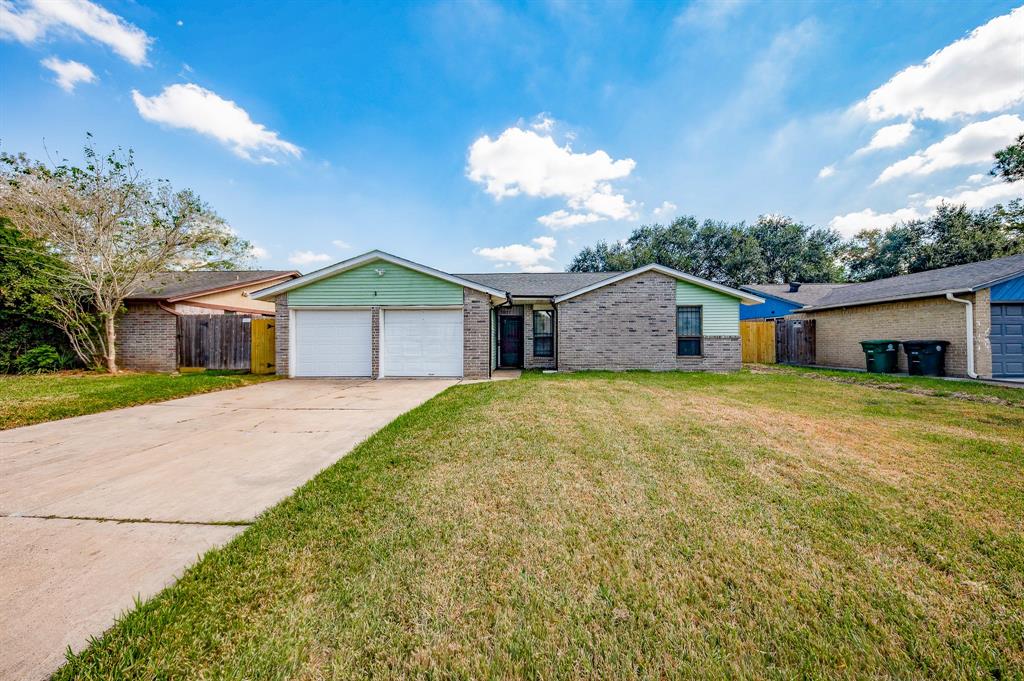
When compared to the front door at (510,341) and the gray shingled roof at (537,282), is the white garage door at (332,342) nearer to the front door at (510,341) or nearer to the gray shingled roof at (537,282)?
the gray shingled roof at (537,282)

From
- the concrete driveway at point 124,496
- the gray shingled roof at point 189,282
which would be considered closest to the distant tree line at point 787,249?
the gray shingled roof at point 189,282

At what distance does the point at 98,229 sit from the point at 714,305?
19.5m

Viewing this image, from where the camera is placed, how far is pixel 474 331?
10922 millimetres

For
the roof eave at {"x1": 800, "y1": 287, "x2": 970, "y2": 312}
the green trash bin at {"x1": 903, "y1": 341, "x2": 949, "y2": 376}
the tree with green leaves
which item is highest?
the tree with green leaves

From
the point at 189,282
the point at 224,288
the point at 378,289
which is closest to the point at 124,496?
the point at 378,289

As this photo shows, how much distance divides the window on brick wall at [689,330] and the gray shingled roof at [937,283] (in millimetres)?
6396

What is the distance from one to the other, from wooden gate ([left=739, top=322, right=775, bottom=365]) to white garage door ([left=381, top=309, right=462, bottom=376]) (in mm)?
12829

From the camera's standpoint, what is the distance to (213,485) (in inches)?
134

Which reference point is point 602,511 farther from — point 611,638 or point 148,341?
point 148,341

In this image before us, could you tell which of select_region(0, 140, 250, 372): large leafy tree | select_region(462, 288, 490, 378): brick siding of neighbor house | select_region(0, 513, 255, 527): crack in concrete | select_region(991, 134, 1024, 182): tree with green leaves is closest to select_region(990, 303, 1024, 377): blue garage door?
select_region(991, 134, 1024, 182): tree with green leaves

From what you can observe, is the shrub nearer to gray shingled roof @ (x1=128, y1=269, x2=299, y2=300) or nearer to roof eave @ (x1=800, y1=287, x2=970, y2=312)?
gray shingled roof @ (x1=128, y1=269, x2=299, y2=300)

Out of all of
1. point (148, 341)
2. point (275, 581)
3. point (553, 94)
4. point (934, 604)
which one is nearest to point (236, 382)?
point (148, 341)

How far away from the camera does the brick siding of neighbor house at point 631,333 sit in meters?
12.2

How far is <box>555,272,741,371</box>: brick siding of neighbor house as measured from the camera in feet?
39.9
